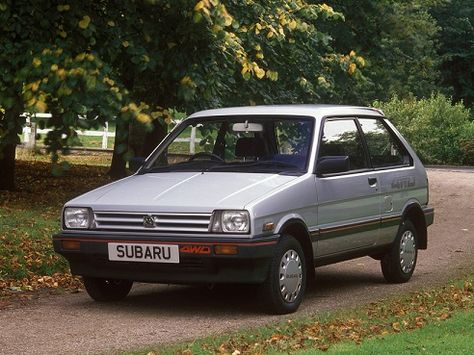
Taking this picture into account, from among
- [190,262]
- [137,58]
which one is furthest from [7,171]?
Result: [190,262]

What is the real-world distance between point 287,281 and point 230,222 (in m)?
0.84

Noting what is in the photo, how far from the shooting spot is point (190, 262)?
952 cm

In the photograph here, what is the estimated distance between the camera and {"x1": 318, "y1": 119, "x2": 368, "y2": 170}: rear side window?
36.6 ft

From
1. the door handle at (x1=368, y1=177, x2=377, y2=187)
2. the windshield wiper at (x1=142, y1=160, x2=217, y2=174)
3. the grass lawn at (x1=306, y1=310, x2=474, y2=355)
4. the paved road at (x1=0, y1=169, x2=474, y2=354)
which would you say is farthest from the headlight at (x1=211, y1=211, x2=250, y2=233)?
the door handle at (x1=368, y1=177, x2=377, y2=187)

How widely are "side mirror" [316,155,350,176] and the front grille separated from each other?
1.56 m

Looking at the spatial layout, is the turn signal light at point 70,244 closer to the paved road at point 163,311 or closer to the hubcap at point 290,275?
the paved road at point 163,311

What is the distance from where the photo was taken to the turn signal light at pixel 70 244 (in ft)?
32.6

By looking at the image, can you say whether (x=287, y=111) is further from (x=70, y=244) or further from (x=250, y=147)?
(x=70, y=244)

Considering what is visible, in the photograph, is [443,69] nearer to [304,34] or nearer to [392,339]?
[304,34]

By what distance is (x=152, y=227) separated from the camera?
9.70 m

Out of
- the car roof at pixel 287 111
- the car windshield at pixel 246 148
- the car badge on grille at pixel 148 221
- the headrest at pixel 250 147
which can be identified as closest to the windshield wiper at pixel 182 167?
the car windshield at pixel 246 148

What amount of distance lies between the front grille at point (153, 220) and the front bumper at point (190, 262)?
91 mm

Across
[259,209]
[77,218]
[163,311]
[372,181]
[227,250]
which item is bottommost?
[163,311]

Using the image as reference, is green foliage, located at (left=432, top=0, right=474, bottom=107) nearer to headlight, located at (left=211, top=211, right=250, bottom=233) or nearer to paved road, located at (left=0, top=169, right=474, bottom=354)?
paved road, located at (left=0, top=169, right=474, bottom=354)
